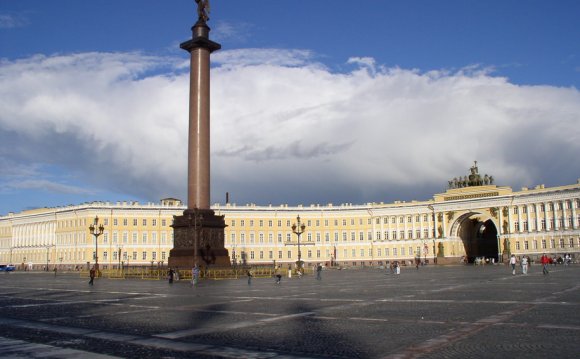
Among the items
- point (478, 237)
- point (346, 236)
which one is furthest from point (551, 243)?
point (346, 236)

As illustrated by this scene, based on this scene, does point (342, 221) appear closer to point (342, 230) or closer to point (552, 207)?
point (342, 230)

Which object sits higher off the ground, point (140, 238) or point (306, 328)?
point (140, 238)

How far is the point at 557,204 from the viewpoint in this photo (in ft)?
322

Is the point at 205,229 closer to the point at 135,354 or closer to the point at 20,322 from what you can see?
the point at 20,322

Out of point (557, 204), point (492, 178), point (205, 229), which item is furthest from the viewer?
point (492, 178)

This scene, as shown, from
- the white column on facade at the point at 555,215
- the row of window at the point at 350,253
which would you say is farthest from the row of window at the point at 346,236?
the white column on facade at the point at 555,215

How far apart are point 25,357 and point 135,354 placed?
2281 mm

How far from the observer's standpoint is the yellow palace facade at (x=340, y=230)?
Result: 335 ft

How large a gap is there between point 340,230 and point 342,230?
17.8 inches

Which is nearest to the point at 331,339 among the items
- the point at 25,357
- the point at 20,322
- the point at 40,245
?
the point at 25,357

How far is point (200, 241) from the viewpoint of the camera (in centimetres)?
4953

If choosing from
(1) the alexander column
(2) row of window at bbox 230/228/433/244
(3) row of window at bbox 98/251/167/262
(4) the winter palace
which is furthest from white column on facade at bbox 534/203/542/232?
(1) the alexander column

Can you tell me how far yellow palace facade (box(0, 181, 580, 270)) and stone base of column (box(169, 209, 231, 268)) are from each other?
54210mm

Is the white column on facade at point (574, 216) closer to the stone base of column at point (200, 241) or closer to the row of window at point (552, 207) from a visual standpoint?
the row of window at point (552, 207)
